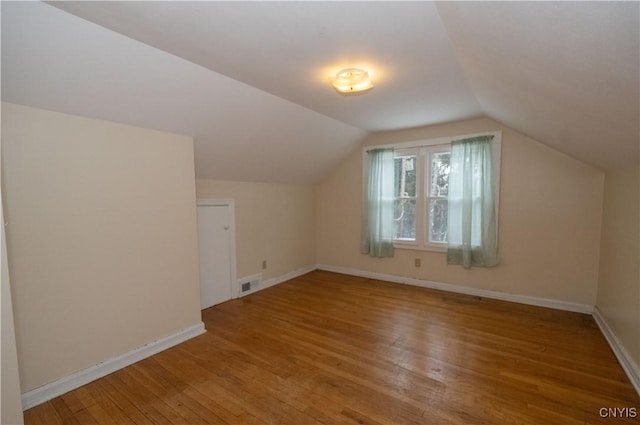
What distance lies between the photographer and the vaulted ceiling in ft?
3.73

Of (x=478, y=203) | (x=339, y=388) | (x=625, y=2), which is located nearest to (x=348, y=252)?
(x=478, y=203)

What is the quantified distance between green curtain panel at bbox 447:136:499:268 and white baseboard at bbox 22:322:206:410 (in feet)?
10.9

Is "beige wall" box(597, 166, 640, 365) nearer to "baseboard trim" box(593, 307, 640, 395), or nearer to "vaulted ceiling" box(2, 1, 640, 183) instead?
"baseboard trim" box(593, 307, 640, 395)

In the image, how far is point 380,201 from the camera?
432cm

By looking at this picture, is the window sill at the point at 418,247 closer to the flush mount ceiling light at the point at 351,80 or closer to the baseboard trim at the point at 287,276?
the baseboard trim at the point at 287,276

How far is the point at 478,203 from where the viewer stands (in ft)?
11.9

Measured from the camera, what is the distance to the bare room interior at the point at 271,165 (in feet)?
4.88

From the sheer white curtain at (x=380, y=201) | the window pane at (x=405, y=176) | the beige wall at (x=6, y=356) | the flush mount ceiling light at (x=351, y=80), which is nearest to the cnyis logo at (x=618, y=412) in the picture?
the flush mount ceiling light at (x=351, y=80)

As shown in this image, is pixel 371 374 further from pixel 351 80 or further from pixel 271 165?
pixel 271 165

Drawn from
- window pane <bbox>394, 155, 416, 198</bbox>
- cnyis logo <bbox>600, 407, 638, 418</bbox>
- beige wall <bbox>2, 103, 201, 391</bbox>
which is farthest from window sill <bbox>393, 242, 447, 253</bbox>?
beige wall <bbox>2, 103, 201, 391</bbox>

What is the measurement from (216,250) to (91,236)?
150 cm

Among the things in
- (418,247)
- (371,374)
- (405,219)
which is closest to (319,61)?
(371,374)

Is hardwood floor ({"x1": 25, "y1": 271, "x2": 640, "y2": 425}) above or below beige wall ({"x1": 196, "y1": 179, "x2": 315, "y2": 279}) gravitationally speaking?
below

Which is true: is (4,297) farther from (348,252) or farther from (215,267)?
(348,252)
